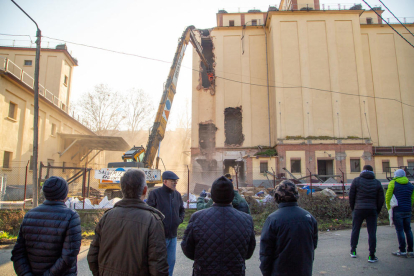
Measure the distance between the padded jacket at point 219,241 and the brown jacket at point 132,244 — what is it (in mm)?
355

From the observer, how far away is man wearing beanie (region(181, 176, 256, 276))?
233 cm

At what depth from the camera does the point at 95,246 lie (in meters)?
2.30

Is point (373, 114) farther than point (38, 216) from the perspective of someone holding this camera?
Yes

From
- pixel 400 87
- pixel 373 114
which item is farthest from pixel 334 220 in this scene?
pixel 400 87

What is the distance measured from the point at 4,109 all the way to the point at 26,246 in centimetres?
1699

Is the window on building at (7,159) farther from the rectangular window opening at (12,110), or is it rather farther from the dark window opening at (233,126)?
the dark window opening at (233,126)

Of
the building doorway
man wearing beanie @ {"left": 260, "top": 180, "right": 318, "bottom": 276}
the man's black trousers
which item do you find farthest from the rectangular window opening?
the building doorway

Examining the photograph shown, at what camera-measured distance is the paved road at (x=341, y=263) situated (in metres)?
4.53

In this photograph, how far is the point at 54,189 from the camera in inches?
105

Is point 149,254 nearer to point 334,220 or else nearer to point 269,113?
point 334,220

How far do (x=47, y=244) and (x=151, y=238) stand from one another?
1169mm

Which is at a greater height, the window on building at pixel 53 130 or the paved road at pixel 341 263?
the window on building at pixel 53 130

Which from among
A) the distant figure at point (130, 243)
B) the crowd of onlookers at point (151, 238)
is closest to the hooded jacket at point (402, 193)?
the crowd of onlookers at point (151, 238)

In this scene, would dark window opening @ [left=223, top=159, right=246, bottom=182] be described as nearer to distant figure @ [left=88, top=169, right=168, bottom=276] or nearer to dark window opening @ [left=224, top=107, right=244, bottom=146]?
dark window opening @ [left=224, top=107, right=244, bottom=146]
